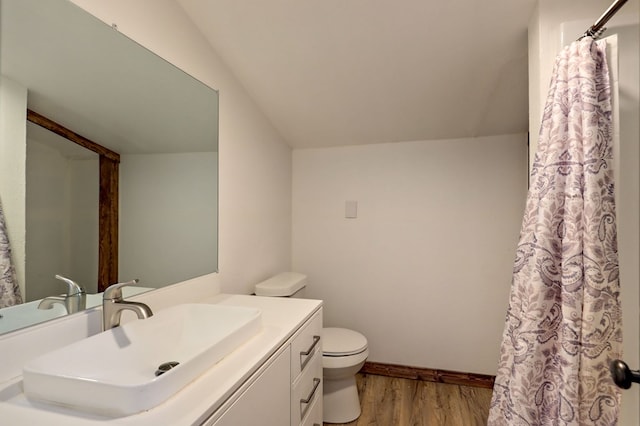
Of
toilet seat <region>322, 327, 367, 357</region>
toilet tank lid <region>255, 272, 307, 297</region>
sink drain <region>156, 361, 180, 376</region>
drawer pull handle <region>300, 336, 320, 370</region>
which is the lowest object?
toilet seat <region>322, 327, 367, 357</region>

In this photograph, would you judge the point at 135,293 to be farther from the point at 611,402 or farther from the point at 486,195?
the point at 486,195

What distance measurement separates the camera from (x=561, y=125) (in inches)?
45.1

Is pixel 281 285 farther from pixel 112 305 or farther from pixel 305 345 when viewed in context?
pixel 112 305

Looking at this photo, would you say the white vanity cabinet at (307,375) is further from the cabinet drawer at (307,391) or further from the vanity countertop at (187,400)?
the vanity countertop at (187,400)

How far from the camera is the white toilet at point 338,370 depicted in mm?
1957

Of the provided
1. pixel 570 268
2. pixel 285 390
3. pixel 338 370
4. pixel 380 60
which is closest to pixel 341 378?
pixel 338 370

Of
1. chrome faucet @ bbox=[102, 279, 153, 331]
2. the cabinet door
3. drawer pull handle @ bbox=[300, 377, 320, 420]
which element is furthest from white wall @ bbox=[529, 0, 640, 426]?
chrome faucet @ bbox=[102, 279, 153, 331]

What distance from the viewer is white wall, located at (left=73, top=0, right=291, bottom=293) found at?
136cm

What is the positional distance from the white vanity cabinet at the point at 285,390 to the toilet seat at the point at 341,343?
409mm

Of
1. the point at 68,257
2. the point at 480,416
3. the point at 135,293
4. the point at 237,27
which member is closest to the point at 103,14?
the point at 237,27

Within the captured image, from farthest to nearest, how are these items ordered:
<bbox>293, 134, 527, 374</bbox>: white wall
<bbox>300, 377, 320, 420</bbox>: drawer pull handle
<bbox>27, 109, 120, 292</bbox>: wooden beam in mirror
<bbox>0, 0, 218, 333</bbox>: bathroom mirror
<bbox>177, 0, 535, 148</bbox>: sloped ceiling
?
<bbox>293, 134, 527, 374</bbox>: white wall → <bbox>177, 0, 535, 148</bbox>: sloped ceiling → <bbox>300, 377, 320, 420</bbox>: drawer pull handle → <bbox>27, 109, 120, 292</bbox>: wooden beam in mirror → <bbox>0, 0, 218, 333</bbox>: bathroom mirror

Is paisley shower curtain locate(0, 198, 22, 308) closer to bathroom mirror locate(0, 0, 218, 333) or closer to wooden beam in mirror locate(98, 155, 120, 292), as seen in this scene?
bathroom mirror locate(0, 0, 218, 333)

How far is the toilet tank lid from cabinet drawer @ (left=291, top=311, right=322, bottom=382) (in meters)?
0.52

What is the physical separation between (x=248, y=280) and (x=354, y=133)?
1.29m
